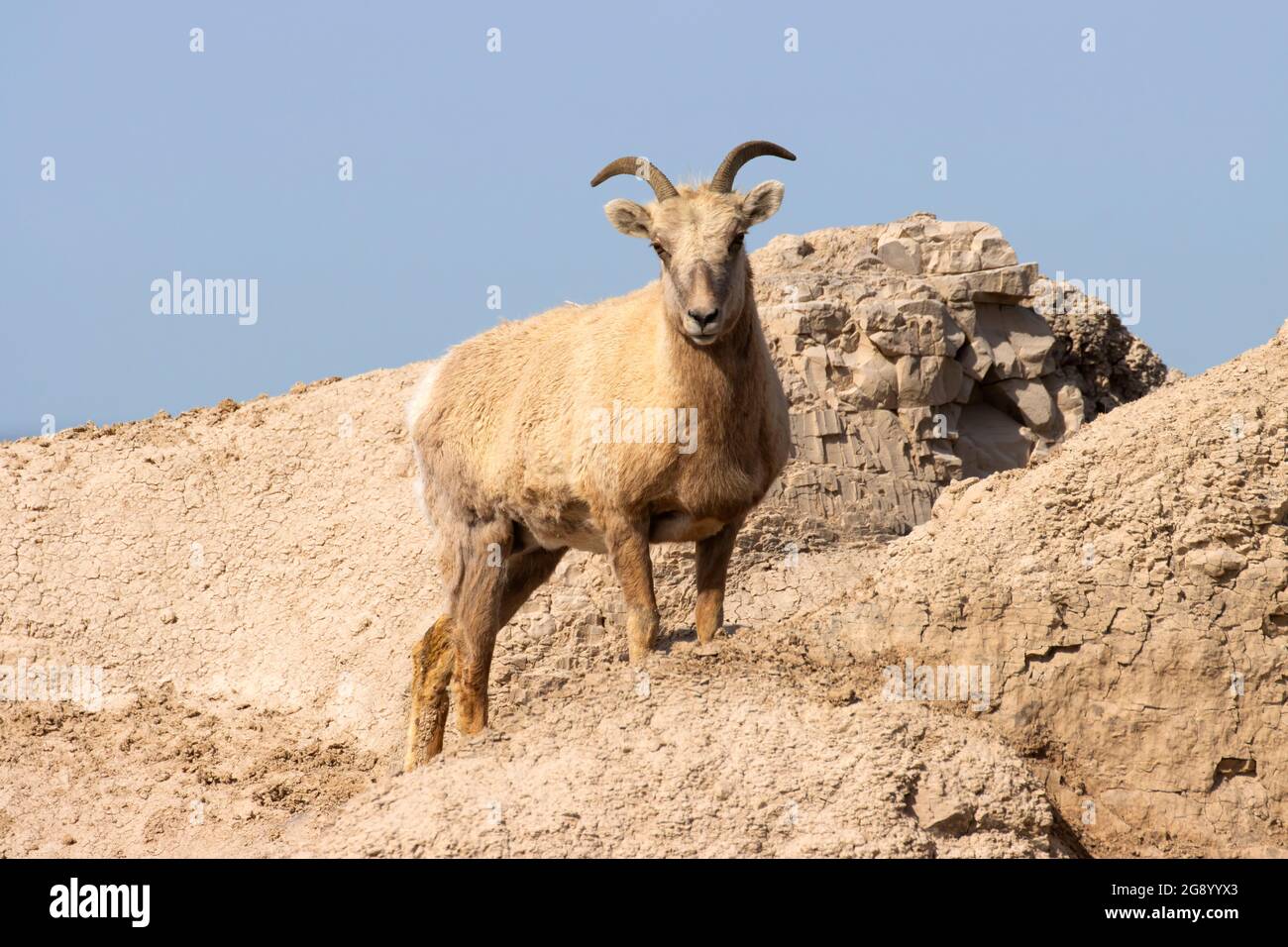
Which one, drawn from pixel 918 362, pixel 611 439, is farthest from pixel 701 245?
pixel 918 362

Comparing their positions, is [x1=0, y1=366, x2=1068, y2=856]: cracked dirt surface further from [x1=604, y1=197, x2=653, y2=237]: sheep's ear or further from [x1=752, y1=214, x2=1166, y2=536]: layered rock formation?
[x1=604, y1=197, x2=653, y2=237]: sheep's ear

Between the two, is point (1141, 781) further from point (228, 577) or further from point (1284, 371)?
point (228, 577)

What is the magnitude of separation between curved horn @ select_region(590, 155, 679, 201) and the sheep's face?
3.6 inches

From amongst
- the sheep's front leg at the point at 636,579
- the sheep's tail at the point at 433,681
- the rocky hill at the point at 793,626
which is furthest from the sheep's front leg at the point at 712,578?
the sheep's tail at the point at 433,681

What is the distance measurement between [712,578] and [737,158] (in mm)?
2802

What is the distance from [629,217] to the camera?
33.6ft

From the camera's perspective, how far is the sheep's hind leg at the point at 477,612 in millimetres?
11305

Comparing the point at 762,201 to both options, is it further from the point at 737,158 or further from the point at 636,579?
the point at 636,579

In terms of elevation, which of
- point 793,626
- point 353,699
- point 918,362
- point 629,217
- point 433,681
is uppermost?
point 629,217

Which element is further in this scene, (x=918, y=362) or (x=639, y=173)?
(x=918, y=362)

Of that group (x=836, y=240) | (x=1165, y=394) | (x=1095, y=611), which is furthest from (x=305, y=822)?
(x=836, y=240)

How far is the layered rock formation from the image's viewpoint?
1728cm

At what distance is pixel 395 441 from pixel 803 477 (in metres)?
4.94

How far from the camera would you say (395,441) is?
18438 millimetres
